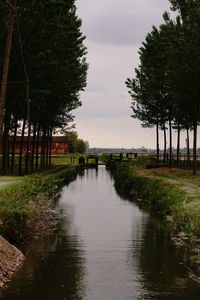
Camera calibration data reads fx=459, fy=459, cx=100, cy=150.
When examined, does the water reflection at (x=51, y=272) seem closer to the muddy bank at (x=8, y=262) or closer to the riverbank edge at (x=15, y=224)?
the muddy bank at (x=8, y=262)

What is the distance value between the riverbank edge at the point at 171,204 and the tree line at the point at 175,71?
7556 millimetres

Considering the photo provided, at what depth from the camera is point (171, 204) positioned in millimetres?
24078

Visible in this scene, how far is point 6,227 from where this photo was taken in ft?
50.6

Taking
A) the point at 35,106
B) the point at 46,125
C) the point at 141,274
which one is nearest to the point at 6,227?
the point at 141,274

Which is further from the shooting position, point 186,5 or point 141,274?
point 186,5

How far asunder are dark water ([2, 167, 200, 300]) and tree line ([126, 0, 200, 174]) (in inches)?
702

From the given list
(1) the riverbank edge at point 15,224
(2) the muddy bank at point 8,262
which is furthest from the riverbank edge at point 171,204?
(1) the riverbank edge at point 15,224

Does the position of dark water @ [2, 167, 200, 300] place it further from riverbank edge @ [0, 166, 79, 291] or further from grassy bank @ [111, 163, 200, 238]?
grassy bank @ [111, 163, 200, 238]

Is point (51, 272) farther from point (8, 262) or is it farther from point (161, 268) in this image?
point (161, 268)

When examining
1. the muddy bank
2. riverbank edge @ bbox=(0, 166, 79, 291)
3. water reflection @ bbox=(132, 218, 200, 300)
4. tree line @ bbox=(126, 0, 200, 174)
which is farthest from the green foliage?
the muddy bank

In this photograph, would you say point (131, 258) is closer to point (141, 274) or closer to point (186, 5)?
point (141, 274)

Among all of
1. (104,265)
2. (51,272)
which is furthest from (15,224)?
(104,265)

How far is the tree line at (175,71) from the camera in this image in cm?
3578

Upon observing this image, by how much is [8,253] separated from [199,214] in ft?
25.8
